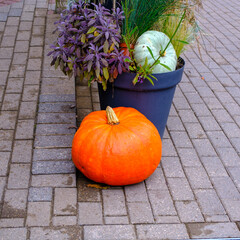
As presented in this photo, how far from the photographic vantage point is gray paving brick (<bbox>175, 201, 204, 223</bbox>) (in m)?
2.81

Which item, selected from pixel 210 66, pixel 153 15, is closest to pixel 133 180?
pixel 153 15

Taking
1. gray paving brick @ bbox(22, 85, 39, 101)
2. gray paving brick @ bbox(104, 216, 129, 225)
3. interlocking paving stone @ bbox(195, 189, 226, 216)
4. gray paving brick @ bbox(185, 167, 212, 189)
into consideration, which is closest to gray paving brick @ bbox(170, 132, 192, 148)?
gray paving brick @ bbox(185, 167, 212, 189)

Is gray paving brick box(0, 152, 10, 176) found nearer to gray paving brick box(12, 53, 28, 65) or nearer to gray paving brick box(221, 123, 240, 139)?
gray paving brick box(12, 53, 28, 65)

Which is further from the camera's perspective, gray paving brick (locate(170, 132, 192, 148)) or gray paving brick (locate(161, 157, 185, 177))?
gray paving brick (locate(170, 132, 192, 148))

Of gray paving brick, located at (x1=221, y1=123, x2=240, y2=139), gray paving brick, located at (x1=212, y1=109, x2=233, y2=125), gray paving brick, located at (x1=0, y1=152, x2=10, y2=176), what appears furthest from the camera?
gray paving brick, located at (x1=212, y1=109, x2=233, y2=125)

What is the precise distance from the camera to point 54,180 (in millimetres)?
3041

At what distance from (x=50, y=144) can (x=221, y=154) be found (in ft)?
4.88

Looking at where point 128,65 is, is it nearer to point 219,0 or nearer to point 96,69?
point 96,69

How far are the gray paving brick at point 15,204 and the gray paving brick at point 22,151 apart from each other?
1.24 ft

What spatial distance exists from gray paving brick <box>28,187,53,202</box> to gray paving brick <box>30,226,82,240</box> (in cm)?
28

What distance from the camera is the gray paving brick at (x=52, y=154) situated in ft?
10.6

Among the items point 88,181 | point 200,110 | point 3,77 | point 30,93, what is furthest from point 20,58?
point 88,181

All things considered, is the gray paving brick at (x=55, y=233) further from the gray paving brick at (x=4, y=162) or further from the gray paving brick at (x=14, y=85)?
the gray paving brick at (x=14, y=85)

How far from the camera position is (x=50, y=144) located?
134 inches
